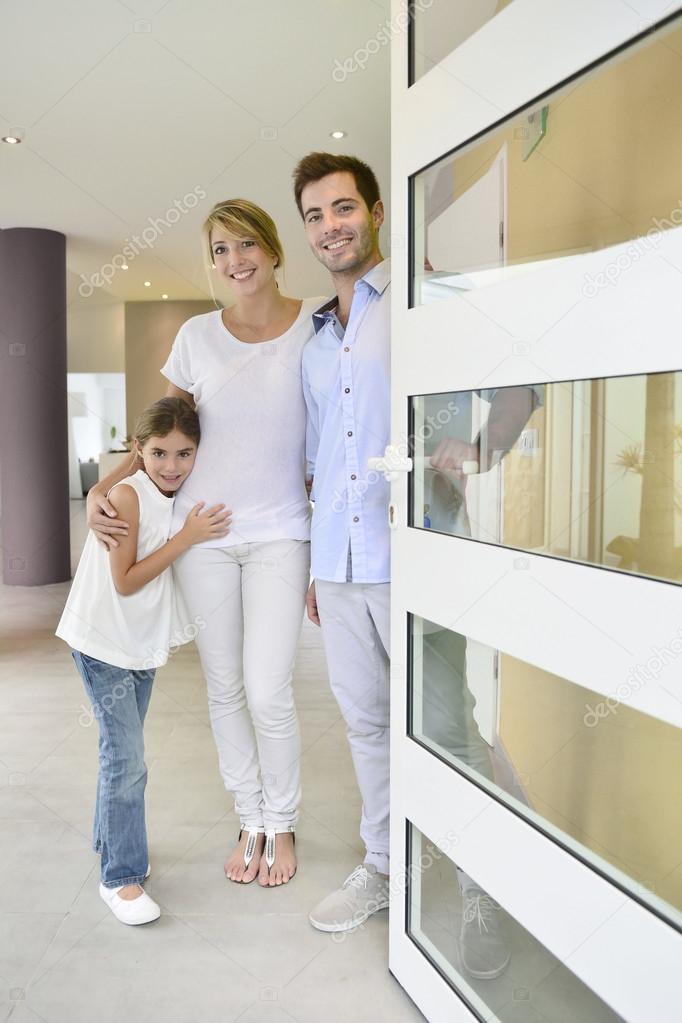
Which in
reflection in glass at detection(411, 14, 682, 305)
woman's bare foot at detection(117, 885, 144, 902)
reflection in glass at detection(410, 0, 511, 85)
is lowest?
woman's bare foot at detection(117, 885, 144, 902)

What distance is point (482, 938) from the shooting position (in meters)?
1.38

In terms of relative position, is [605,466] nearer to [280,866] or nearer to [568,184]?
[568,184]

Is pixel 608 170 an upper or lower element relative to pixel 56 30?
lower

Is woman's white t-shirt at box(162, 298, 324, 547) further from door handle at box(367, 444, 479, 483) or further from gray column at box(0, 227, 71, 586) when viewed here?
gray column at box(0, 227, 71, 586)

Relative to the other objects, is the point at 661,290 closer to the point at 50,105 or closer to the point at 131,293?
the point at 50,105

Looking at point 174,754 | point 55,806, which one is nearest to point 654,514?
point 55,806

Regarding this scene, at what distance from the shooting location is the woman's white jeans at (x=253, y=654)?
6.33 feet

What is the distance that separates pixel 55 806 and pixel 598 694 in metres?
1.92

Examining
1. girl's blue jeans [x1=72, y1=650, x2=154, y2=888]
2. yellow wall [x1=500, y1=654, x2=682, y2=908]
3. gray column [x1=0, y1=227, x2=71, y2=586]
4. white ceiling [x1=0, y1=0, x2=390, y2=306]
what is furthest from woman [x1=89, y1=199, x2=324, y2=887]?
gray column [x1=0, y1=227, x2=71, y2=586]

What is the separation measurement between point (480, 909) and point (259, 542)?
935 mm

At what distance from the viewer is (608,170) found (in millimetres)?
1012

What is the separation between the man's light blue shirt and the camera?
168 centimetres

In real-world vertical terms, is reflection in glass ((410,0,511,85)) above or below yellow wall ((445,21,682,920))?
above

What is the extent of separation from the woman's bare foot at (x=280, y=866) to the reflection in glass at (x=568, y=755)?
2.45 ft
